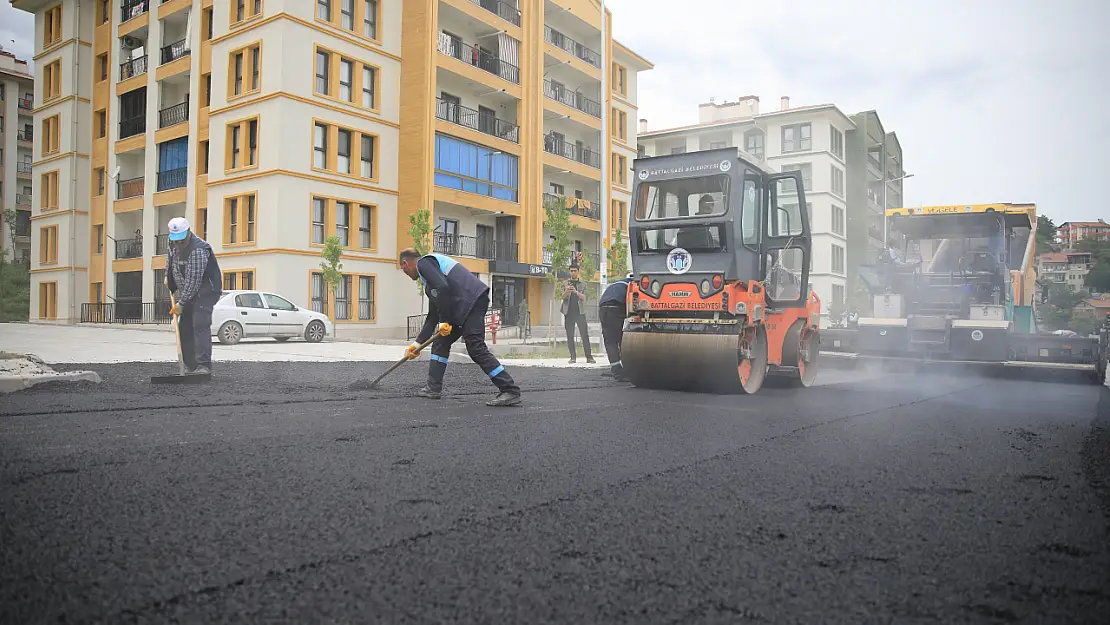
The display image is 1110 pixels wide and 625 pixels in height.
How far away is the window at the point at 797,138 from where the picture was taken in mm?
50997

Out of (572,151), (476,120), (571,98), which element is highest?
(571,98)

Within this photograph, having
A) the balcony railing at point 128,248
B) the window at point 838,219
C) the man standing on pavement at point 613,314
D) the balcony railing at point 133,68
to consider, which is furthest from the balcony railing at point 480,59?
the window at point 838,219

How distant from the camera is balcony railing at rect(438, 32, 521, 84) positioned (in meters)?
33.3

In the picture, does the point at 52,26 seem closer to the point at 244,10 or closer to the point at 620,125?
the point at 244,10

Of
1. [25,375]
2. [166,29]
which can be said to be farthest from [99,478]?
[166,29]

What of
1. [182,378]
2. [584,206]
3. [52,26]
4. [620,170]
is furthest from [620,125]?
[182,378]

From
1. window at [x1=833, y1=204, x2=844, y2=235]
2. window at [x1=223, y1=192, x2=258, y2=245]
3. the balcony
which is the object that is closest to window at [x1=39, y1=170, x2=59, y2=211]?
window at [x1=223, y1=192, x2=258, y2=245]

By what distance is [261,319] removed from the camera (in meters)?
21.0

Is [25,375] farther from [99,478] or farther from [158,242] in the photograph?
[158,242]

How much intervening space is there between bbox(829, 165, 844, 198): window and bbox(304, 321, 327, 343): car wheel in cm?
3749

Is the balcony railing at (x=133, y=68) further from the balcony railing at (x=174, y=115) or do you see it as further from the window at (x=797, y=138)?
the window at (x=797, y=138)

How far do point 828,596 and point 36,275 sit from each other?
45098 mm

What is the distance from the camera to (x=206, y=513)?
3.43 metres

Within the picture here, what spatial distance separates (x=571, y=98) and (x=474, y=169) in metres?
9.80
